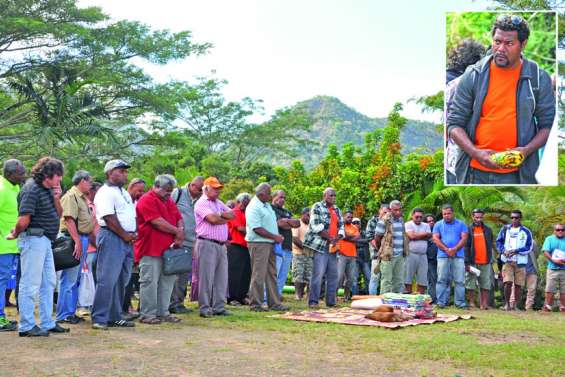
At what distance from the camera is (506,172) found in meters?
13.6

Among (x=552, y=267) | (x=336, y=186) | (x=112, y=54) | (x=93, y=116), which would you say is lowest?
(x=552, y=267)

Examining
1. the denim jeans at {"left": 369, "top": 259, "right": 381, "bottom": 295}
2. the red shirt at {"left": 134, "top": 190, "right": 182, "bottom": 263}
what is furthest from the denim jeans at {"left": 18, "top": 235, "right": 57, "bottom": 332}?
the denim jeans at {"left": 369, "top": 259, "right": 381, "bottom": 295}

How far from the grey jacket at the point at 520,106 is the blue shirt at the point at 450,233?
32.1 inches

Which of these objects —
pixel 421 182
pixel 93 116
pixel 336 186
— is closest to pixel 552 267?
pixel 421 182

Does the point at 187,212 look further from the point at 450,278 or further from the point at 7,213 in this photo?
the point at 450,278

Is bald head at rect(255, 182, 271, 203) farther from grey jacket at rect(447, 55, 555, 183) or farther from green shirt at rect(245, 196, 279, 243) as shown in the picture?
grey jacket at rect(447, 55, 555, 183)

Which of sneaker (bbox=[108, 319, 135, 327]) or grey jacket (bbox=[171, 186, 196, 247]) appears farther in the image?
grey jacket (bbox=[171, 186, 196, 247])

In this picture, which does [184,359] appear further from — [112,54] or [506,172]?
[112,54]

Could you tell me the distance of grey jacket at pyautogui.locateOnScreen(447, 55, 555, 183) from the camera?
13.6m

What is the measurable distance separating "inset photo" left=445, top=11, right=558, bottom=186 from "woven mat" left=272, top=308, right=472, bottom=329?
3514 millimetres

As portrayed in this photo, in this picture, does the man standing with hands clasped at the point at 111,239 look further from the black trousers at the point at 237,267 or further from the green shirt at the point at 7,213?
the black trousers at the point at 237,267

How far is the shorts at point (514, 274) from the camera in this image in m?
13.8

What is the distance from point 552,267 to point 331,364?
8.09 meters

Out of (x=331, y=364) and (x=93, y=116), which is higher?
(x=93, y=116)
